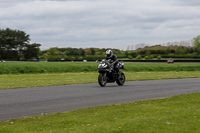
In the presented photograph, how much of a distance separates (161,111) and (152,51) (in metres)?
106

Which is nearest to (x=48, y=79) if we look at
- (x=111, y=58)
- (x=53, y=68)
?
(x=111, y=58)

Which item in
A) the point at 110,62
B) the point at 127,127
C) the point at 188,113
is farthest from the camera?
the point at 110,62

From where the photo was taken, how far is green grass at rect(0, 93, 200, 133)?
715 centimetres

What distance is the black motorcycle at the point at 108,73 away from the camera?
1795cm

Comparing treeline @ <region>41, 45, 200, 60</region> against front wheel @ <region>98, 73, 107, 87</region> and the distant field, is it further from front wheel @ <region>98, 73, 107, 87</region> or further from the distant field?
front wheel @ <region>98, 73, 107, 87</region>

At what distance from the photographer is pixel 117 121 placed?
8.05 meters

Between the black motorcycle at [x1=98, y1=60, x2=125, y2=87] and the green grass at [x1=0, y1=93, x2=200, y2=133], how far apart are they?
→ 754 centimetres

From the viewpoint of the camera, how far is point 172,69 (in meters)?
45.0

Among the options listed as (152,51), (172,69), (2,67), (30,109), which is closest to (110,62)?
(30,109)

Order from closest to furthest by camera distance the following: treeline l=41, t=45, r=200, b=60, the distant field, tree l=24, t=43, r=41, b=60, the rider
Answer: the rider → the distant field → treeline l=41, t=45, r=200, b=60 → tree l=24, t=43, r=41, b=60

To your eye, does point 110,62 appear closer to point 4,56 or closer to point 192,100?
point 192,100

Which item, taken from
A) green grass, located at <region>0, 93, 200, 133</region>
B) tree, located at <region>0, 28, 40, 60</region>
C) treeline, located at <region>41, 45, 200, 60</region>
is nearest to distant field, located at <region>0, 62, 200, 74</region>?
green grass, located at <region>0, 93, 200, 133</region>

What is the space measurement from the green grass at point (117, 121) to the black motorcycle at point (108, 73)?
754cm

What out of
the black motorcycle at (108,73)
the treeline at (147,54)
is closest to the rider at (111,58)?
the black motorcycle at (108,73)
